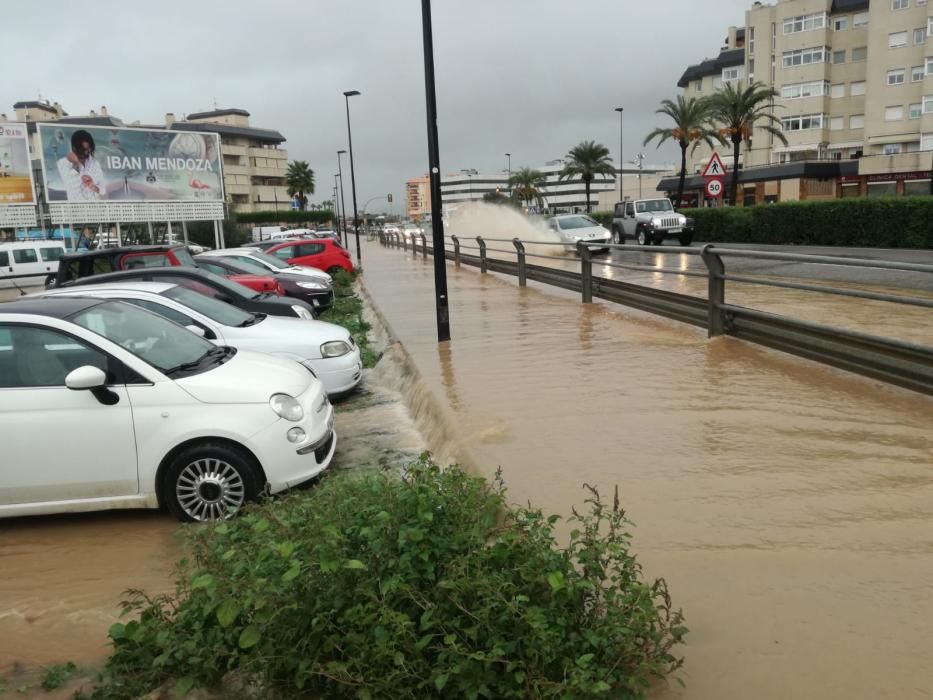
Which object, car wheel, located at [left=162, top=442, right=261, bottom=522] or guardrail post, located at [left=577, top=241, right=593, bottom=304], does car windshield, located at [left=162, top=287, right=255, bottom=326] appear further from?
guardrail post, located at [left=577, top=241, right=593, bottom=304]

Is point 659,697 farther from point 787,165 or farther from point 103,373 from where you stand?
point 787,165

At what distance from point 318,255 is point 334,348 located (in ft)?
55.2

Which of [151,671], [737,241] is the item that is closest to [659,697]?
[151,671]

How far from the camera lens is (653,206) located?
30.5 metres

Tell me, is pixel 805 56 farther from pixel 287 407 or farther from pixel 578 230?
pixel 287 407

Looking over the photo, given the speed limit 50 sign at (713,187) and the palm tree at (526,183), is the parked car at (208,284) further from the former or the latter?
the palm tree at (526,183)

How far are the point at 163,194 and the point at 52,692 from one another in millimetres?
39239

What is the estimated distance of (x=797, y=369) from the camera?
7656mm

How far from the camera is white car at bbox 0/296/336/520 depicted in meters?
5.17

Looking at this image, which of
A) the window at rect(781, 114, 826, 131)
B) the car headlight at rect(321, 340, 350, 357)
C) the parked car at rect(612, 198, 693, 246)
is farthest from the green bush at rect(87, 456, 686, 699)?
the window at rect(781, 114, 826, 131)

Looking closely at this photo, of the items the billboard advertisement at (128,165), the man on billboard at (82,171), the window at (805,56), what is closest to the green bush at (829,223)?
the billboard advertisement at (128,165)

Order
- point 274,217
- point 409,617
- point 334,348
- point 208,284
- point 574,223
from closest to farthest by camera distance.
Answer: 1. point 409,617
2. point 334,348
3. point 208,284
4. point 574,223
5. point 274,217

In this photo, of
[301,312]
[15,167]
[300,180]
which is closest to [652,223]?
[301,312]

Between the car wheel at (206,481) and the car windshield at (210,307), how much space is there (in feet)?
10.6
